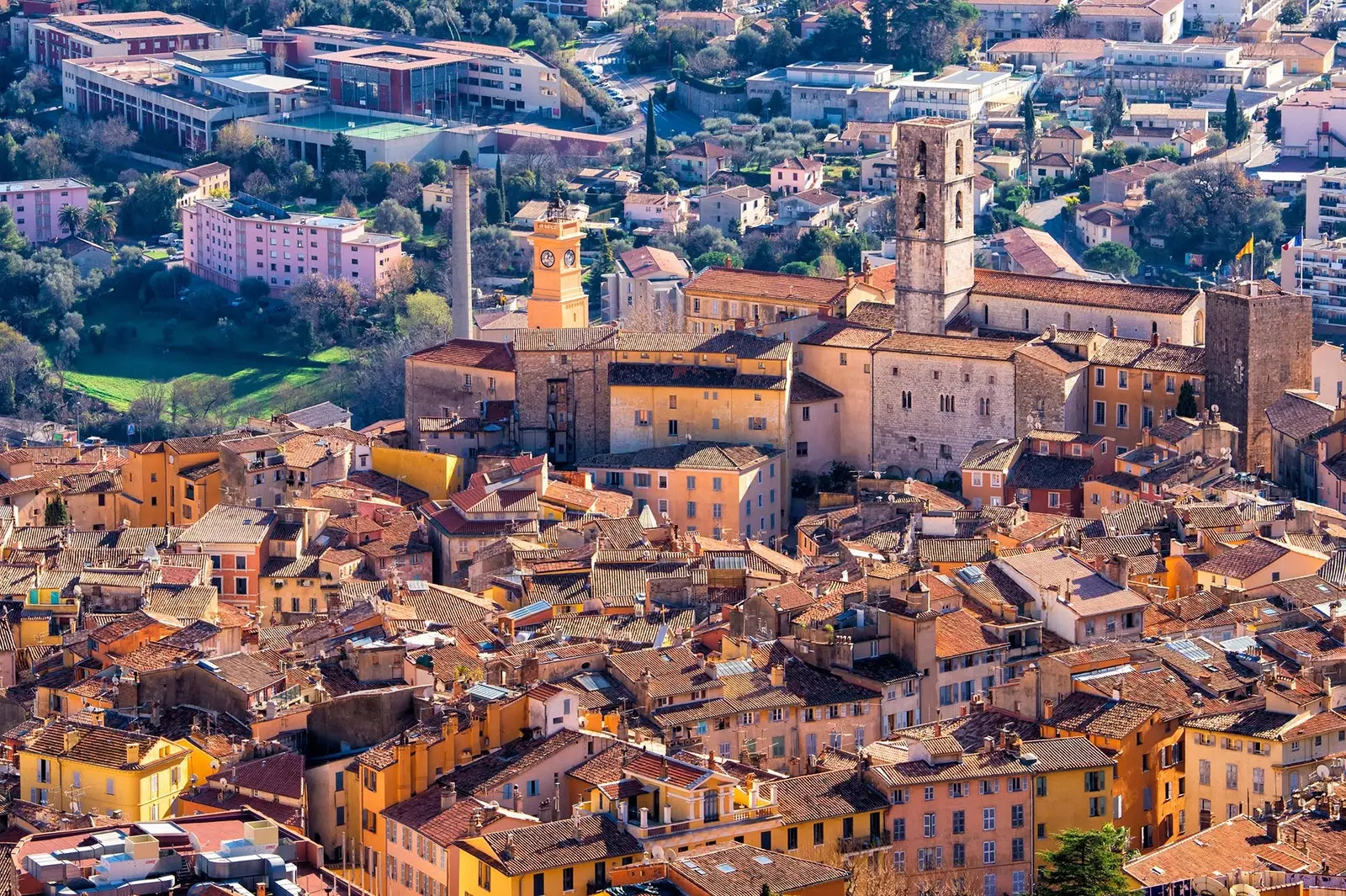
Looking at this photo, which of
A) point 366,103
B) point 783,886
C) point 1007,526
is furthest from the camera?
point 366,103

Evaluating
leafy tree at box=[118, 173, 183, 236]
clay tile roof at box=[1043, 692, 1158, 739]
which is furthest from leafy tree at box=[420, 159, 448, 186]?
clay tile roof at box=[1043, 692, 1158, 739]

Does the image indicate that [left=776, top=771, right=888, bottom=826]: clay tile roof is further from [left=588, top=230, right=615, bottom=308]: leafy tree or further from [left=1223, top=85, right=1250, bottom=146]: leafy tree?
[left=1223, top=85, right=1250, bottom=146]: leafy tree

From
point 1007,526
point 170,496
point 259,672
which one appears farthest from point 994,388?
point 259,672

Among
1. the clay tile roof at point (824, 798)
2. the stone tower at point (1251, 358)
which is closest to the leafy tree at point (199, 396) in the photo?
the stone tower at point (1251, 358)

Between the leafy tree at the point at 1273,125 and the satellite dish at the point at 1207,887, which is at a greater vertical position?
the leafy tree at the point at 1273,125

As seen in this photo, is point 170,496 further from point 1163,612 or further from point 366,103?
point 366,103

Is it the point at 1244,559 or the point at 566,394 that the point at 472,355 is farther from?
the point at 1244,559

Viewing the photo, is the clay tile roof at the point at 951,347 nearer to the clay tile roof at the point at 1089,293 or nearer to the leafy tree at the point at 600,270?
the clay tile roof at the point at 1089,293
